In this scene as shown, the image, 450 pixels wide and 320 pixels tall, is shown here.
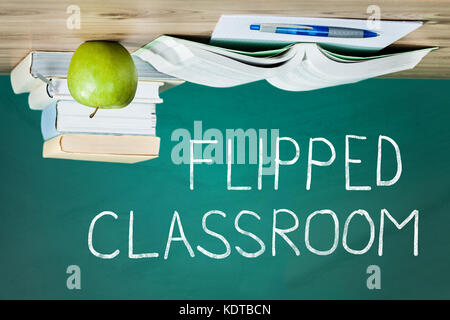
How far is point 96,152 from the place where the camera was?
6.09 feet

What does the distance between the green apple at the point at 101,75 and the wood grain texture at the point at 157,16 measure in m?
0.04

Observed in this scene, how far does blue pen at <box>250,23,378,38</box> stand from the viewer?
147cm

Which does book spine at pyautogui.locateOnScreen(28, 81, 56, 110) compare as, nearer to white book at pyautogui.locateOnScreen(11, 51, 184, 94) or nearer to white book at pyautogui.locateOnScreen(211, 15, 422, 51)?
white book at pyautogui.locateOnScreen(11, 51, 184, 94)

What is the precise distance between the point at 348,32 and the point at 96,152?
782 millimetres

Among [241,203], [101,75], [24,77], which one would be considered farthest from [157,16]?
[241,203]

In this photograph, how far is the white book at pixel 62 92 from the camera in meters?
1.75

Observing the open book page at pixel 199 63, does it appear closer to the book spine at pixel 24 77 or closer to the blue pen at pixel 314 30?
the blue pen at pixel 314 30

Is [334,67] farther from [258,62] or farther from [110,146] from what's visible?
[110,146]

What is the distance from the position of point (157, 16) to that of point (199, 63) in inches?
10.6

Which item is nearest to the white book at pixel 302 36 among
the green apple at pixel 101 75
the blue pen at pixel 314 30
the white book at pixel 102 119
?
the blue pen at pixel 314 30

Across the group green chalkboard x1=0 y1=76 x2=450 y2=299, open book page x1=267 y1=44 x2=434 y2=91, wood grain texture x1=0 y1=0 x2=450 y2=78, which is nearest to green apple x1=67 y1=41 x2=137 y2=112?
wood grain texture x1=0 y1=0 x2=450 y2=78

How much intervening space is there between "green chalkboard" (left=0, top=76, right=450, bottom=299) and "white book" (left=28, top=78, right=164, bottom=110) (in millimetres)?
597
